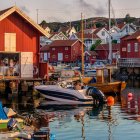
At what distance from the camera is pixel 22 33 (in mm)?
42375

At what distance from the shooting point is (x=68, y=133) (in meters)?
24.3

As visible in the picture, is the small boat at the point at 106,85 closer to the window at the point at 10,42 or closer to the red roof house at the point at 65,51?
the window at the point at 10,42

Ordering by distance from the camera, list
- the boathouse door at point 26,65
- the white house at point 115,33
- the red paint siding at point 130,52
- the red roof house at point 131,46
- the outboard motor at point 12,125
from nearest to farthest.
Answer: the outboard motor at point 12,125 → the boathouse door at point 26,65 → the red roof house at point 131,46 → the red paint siding at point 130,52 → the white house at point 115,33

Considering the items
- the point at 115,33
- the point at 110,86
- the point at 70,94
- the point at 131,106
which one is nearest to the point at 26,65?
the point at 70,94

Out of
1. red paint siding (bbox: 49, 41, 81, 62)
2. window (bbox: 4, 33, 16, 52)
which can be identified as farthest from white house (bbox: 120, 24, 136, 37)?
window (bbox: 4, 33, 16, 52)

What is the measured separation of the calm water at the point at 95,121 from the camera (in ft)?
78.0

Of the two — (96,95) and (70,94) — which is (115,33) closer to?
(70,94)

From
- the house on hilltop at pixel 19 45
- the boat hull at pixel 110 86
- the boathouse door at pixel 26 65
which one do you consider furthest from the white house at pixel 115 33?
the boathouse door at pixel 26 65

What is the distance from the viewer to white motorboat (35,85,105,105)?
3619 cm

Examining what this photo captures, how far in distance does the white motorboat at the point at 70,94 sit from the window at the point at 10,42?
455 cm

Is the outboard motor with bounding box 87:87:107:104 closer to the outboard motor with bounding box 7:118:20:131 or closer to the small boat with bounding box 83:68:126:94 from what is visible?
the small boat with bounding box 83:68:126:94

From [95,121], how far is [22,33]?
53.5ft

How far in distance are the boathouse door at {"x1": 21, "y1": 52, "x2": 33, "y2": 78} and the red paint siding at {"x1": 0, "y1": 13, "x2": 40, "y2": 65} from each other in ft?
1.48

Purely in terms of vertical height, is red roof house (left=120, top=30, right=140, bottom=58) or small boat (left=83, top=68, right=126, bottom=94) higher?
red roof house (left=120, top=30, right=140, bottom=58)
